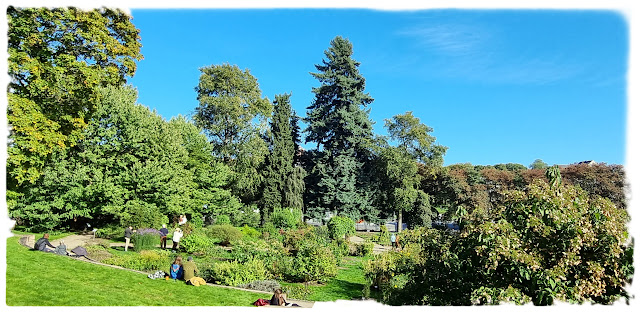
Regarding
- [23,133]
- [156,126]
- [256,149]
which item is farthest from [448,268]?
[256,149]

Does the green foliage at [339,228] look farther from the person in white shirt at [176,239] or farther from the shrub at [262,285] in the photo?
the shrub at [262,285]

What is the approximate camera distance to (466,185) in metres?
35.9

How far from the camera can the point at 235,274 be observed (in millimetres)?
12047

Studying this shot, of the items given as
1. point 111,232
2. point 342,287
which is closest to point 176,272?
point 342,287

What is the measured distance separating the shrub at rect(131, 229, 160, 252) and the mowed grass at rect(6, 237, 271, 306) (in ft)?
12.0

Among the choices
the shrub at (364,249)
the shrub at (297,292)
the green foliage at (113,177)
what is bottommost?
the shrub at (297,292)

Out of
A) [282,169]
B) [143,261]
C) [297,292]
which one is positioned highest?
[282,169]

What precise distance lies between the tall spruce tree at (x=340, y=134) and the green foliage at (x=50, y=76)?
689 inches

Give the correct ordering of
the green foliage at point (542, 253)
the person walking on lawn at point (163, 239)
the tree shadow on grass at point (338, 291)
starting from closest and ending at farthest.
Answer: the green foliage at point (542, 253) → the tree shadow on grass at point (338, 291) → the person walking on lawn at point (163, 239)

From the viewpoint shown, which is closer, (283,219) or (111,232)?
(111,232)

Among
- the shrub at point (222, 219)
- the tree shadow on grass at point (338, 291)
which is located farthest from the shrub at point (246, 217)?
the tree shadow on grass at point (338, 291)

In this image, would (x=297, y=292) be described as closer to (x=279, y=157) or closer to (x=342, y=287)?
(x=342, y=287)

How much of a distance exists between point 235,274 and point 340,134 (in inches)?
926

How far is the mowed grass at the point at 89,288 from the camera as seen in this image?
8055mm
